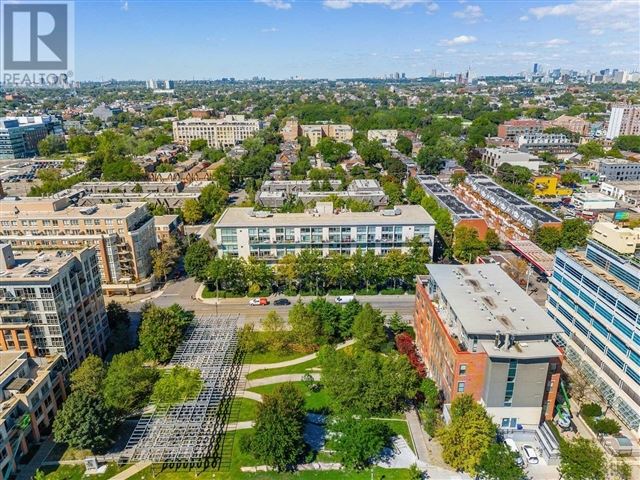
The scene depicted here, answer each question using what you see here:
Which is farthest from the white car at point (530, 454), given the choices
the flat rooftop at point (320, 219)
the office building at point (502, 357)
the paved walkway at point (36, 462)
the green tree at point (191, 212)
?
the green tree at point (191, 212)

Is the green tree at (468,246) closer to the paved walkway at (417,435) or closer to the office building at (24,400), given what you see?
the paved walkway at (417,435)

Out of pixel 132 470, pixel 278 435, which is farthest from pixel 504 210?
pixel 132 470

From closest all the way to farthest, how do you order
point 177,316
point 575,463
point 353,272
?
point 575,463 < point 177,316 < point 353,272

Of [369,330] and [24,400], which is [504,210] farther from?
[24,400]

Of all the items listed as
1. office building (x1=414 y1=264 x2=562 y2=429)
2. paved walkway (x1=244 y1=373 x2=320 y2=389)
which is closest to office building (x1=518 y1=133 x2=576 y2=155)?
office building (x1=414 y1=264 x2=562 y2=429)

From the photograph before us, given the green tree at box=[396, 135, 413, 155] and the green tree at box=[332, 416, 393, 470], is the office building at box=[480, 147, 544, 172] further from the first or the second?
the green tree at box=[332, 416, 393, 470]

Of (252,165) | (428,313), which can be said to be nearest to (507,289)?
(428,313)

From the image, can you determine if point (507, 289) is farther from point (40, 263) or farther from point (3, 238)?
point (3, 238)
